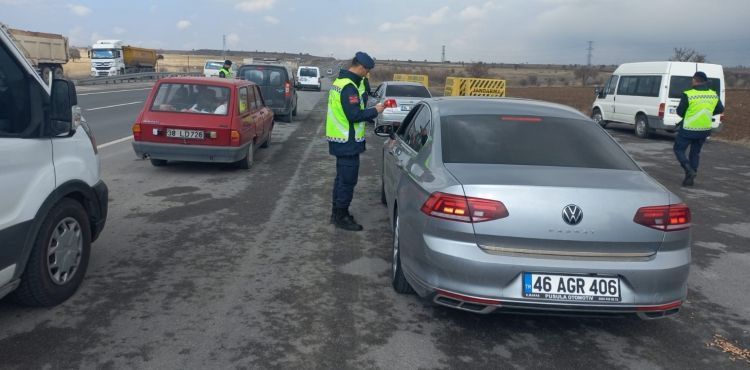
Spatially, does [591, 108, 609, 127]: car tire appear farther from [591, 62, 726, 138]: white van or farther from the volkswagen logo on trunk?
the volkswagen logo on trunk

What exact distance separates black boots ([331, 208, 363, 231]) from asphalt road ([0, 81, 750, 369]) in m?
0.14

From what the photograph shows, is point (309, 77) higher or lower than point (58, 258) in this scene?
higher

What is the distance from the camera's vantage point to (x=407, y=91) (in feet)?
58.6

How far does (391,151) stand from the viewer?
6.18 m

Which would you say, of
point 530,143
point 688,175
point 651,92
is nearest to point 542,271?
point 530,143

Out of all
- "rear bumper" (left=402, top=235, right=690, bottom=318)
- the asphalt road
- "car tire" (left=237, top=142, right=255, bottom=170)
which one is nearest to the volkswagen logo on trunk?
"rear bumper" (left=402, top=235, right=690, bottom=318)

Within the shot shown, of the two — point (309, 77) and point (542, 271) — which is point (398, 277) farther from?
point (309, 77)

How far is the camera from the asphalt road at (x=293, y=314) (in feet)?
12.0

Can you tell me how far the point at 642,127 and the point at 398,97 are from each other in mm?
7405

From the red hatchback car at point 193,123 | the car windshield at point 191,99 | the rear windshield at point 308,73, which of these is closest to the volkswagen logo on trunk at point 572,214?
the red hatchback car at point 193,123

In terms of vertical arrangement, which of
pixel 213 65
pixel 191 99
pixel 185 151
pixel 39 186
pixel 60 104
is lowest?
pixel 185 151

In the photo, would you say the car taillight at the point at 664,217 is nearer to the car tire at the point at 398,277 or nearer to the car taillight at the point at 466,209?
the car taillight at the point at 466,209

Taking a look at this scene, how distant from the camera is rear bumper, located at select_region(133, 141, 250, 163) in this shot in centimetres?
934

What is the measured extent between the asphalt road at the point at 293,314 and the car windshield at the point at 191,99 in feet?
8.00
